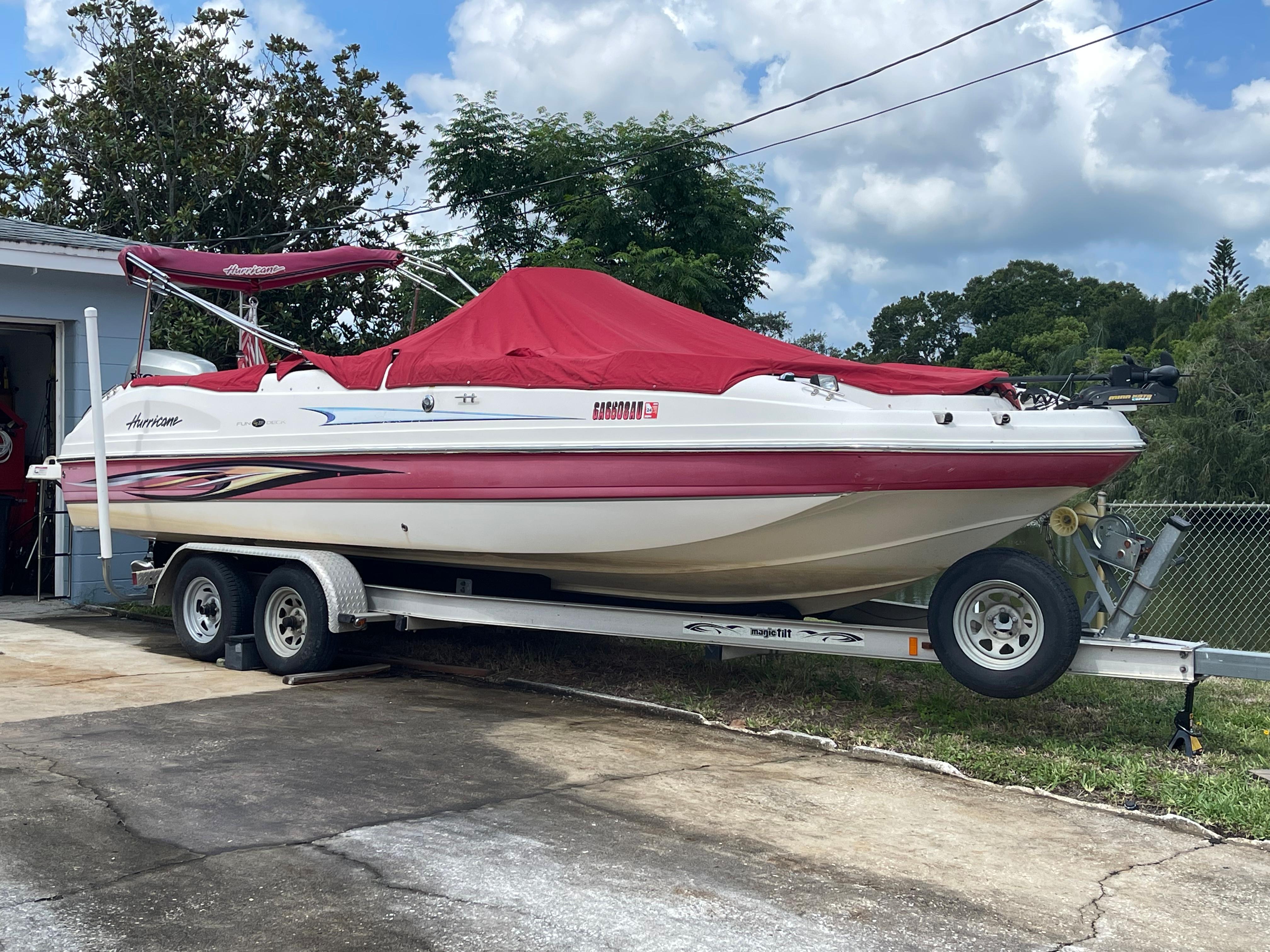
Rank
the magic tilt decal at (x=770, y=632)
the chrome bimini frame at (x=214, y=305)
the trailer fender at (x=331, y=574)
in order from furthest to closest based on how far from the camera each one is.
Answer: the chrome bimini frame at (x=214, y=305) → the trailer fender at (x=331, y=574) → the magic tilt decal at (x=770, y=632)

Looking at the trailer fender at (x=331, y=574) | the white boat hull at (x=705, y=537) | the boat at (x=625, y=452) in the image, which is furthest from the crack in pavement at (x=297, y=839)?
the trailer fender at (x=331, y=574)

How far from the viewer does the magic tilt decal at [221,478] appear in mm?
8320

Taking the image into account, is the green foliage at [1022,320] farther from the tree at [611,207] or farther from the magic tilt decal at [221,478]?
the magic tilt decal at [221,478]

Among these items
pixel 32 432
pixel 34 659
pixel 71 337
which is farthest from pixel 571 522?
pixel 32 432

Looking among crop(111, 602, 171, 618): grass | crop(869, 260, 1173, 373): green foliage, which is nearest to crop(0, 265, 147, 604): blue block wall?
crop(111, 602, 171, 618): grass

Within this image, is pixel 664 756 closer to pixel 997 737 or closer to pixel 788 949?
pixel 997 737

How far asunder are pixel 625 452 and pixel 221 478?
144 inches

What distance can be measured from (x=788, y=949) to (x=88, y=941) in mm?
2103

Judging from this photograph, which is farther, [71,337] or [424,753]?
[71,337]

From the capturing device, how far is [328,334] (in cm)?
2211

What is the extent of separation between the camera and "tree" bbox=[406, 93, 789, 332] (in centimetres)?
1962

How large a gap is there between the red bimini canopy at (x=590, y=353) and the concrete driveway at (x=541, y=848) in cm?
204

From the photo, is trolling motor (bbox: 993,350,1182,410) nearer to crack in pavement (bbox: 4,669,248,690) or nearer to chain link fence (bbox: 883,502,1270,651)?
chain link fence (bbox: 883,502,1270,651)

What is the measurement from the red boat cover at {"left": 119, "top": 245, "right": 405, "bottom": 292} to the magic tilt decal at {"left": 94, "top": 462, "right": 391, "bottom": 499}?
173 centimetres
